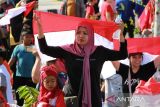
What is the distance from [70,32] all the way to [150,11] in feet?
13.9

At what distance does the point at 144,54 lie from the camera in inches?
368

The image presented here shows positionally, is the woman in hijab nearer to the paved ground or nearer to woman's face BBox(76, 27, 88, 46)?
woman's face BBox(76, 27, 88, 46)

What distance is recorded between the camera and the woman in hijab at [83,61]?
7391 millimetres

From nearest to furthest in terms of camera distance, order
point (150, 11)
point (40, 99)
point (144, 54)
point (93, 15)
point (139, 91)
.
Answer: point (40, 99) → point (139, 91) → point (144, 54) → point (150, 11) → point (93, 15)

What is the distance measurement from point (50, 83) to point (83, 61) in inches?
16.7

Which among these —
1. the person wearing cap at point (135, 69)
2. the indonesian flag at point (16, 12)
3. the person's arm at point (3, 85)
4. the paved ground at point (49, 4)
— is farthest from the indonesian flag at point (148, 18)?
the paved ground at point (49, 4)

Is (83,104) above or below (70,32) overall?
below

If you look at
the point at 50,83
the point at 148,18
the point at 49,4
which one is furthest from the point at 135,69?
the point at 49,4

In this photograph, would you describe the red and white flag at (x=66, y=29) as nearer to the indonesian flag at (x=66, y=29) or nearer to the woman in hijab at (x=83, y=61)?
the indonesian flag at (x=66, y=29)

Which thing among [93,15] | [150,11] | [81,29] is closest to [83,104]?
[81,29]

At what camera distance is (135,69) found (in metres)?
8.98

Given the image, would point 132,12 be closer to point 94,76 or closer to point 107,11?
point 107,11

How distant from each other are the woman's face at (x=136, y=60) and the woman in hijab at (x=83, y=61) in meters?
1.49

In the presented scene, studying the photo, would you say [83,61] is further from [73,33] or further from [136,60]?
[73,33]
